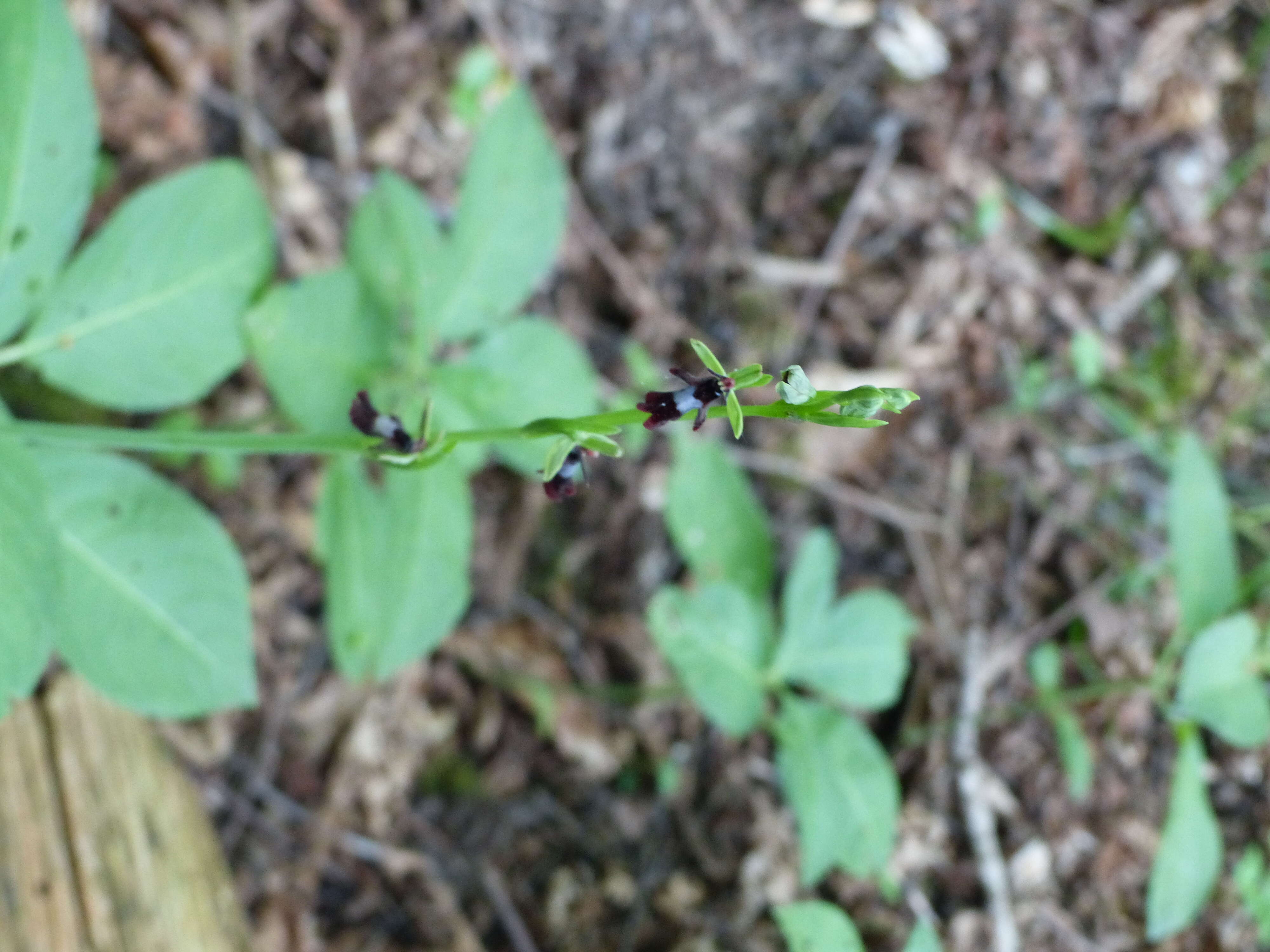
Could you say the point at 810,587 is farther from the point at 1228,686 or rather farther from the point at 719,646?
the point at 1228,686

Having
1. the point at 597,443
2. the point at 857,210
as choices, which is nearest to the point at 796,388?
the point at 597,443

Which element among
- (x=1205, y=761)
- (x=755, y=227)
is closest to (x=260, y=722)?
(x=755, y=227)

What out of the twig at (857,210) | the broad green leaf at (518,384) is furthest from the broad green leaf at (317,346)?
the twig at (857,210)

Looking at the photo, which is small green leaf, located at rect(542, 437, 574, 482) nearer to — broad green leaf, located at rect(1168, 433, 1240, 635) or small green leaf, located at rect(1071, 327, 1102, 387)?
broad green leaf, located at rect(1168, 433, 1240, 635)

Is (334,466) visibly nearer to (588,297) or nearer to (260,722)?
(260,722)

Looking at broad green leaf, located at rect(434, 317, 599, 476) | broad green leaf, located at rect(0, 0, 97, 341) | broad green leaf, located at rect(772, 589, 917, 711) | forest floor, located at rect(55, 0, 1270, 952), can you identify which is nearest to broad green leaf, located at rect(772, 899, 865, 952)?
broad green leaf, located at rect(772, 589, 917, 711)

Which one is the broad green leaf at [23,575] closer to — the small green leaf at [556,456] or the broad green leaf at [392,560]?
the broad green leaf at [392,560]
